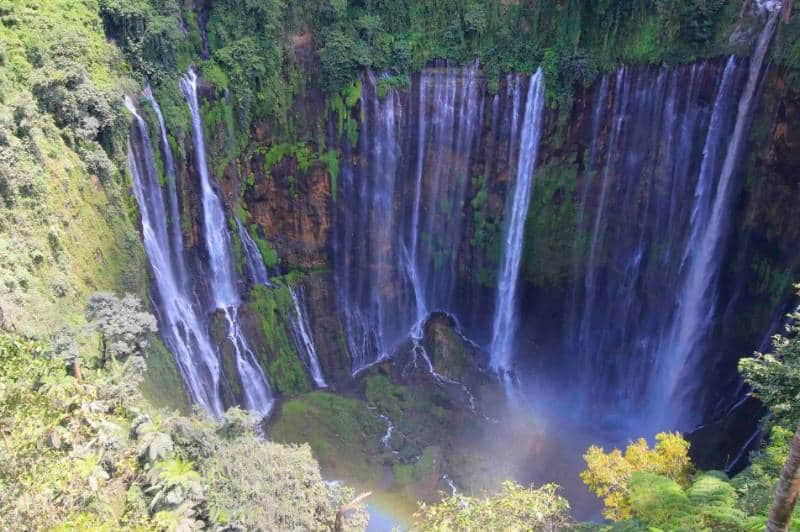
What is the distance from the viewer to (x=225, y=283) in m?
20.0

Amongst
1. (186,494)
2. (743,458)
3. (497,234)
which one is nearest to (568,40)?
(497,234)

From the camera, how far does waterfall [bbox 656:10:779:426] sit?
17.0m

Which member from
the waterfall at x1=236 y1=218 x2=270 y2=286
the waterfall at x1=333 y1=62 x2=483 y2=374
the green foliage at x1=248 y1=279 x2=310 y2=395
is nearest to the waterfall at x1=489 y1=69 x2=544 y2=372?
the waterfall at x1=333 y1=62 x2=483 y2=374

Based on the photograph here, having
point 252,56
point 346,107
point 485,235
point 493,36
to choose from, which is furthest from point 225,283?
point 493,36

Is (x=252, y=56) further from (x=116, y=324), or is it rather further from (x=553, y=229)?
(x=553, y=229)

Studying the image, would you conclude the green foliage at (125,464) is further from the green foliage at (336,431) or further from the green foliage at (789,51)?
the green foliage at (789,51)

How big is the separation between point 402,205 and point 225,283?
665 cm

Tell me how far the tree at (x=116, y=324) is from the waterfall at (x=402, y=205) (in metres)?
8.73

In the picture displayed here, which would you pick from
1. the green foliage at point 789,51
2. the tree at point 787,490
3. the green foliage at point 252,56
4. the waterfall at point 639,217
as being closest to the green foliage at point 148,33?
the green foliage at point 252,56

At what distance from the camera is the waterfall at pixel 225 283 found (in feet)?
62.2

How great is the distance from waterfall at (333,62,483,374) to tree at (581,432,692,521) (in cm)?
1072

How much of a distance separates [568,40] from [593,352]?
34.6 ft

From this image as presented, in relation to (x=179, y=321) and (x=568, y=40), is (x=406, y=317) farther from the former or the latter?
(x=568, y=40)

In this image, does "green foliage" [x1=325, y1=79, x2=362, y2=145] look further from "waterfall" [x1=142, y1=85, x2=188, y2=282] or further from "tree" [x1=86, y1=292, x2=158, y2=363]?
"tree" [x1=86, y1=292, x2=158, y2=363]
